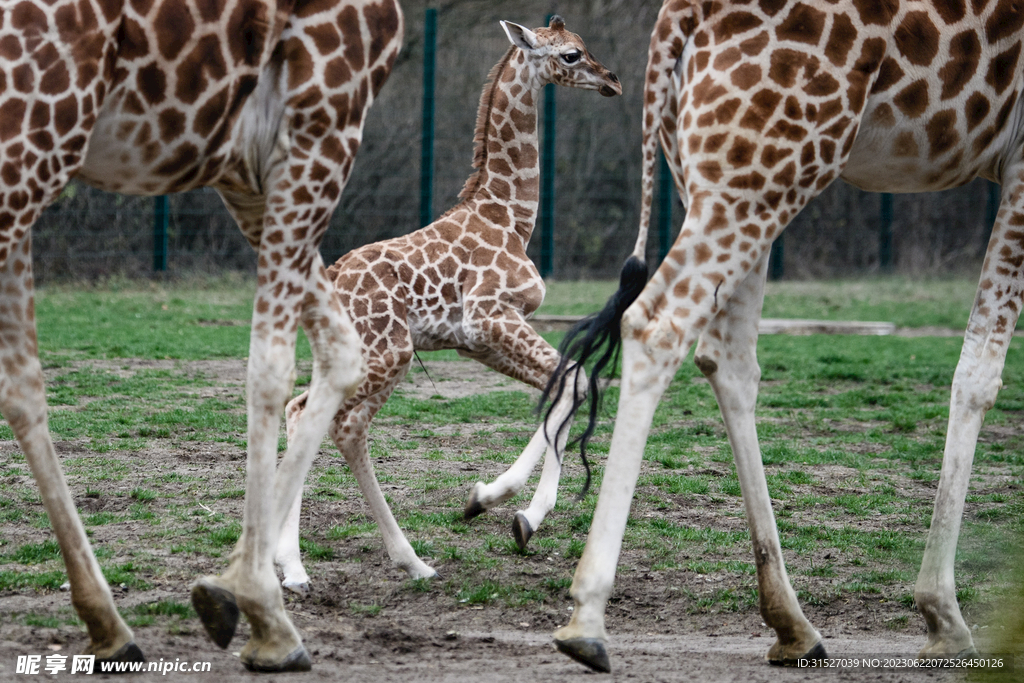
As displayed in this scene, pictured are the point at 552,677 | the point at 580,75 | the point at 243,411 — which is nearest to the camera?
the point at 552,677

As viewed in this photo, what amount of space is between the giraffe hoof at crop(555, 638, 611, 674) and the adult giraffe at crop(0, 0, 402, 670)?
0.74m

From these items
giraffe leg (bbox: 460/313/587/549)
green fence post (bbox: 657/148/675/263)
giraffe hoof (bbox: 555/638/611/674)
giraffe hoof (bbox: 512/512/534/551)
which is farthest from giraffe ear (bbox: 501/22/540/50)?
green fence post (bbox: 657/148/675/263)

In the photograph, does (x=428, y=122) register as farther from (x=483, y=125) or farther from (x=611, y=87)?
(x=483, y=125)

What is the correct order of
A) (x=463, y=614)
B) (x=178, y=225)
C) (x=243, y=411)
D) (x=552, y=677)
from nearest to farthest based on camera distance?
(x=552, y=677)
(x=463, y=614)
(x=243, y=411)
(x=178, y=225)

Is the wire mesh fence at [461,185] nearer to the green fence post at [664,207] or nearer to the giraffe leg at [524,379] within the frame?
the green fence post at [664,207]

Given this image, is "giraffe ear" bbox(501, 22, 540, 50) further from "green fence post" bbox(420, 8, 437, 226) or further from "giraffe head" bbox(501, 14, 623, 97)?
"green fence post" bbox(420, 8, 437, 226)

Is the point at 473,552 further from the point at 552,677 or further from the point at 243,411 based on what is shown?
the point at 243,411

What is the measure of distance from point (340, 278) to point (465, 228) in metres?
0.76

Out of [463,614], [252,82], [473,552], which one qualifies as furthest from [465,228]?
[252,82]

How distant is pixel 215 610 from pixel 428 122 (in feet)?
38.6

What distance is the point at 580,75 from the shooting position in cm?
587

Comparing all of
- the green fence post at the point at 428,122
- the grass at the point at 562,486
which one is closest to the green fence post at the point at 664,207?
the green fence post at the point at 428,122

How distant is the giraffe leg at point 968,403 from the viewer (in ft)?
11.3

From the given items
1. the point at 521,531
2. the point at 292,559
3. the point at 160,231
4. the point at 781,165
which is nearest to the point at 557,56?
the point at 521,531
